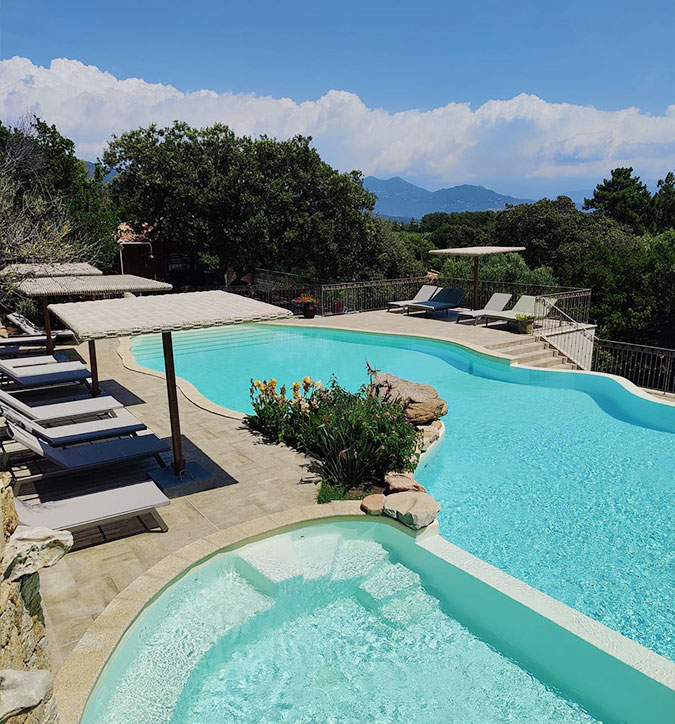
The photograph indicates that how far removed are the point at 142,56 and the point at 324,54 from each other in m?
8.84

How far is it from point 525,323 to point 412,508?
1157 centimetres

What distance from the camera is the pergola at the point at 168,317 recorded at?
5.75m

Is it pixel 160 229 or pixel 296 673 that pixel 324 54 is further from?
pixel 296 673

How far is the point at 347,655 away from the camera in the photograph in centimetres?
445

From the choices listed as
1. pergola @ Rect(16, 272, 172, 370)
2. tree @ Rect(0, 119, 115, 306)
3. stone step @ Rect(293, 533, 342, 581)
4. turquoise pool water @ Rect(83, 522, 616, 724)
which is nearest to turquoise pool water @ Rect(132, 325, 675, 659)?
turquoise pool water @ Rect(83, 522, 616, 724)

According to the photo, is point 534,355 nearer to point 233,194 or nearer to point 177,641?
point 177,641

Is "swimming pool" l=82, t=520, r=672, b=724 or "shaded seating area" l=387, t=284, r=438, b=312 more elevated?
"shaded seating area" l=387, t=284, r=438, b=312

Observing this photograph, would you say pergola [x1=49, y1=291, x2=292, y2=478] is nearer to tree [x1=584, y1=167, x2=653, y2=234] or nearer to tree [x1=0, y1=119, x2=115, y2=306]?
tree [x1=0, y1=119, x2=115, y2=306]

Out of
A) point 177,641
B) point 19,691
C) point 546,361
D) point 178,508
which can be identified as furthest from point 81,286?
point 546,361

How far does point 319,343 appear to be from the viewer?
17.0 m

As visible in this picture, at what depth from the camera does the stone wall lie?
93.4 inches

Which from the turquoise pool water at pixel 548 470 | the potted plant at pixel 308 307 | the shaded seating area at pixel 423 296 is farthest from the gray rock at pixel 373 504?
the shaded seating area at pixel 423 296

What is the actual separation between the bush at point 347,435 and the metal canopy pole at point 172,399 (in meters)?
1.70

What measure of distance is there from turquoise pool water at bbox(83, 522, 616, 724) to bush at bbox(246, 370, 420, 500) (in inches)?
53.3
